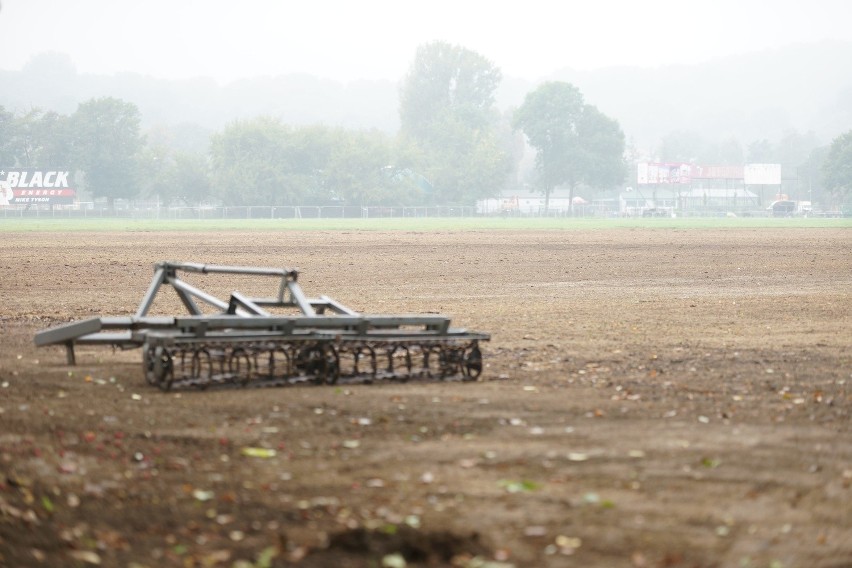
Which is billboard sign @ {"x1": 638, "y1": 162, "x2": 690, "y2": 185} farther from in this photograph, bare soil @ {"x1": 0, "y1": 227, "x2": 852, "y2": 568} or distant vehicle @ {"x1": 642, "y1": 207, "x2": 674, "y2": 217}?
bare soil @ {"x1": 0, "y1": 227, "x2": 852, "y2": 568}

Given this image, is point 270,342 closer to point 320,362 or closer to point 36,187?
point 320,362

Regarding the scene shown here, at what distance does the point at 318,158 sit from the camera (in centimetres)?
13275

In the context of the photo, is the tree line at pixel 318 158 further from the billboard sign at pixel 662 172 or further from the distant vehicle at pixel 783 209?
the billboard sign at pixel 662 172

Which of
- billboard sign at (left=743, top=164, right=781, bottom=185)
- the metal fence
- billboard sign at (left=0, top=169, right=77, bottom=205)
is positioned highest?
billboard sign at (left=743, top=164, right=781, bottom=185)

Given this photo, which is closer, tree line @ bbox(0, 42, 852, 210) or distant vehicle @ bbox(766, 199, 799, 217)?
tree line @ bbox(0, 42, 852, 210)

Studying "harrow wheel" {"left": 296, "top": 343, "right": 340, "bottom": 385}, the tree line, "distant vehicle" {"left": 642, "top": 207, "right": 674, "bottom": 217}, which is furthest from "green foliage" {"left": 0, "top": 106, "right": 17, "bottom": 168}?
"harrow wheel" {"left": 296, "top": 343, "right": 340, "bottom": 385}

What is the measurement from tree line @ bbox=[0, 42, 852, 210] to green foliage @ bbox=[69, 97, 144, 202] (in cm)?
10

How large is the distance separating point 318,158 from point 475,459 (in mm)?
124969

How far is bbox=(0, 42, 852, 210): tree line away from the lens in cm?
12850

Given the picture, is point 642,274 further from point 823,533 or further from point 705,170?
point 705,170

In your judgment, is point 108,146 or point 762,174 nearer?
point 108,146

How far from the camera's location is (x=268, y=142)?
429 feet

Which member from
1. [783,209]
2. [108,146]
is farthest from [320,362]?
[783,209]

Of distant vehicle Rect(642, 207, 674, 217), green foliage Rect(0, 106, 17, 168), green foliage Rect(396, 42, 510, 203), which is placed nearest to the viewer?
distant vehicle Rect(642, 207, 674, 217)
